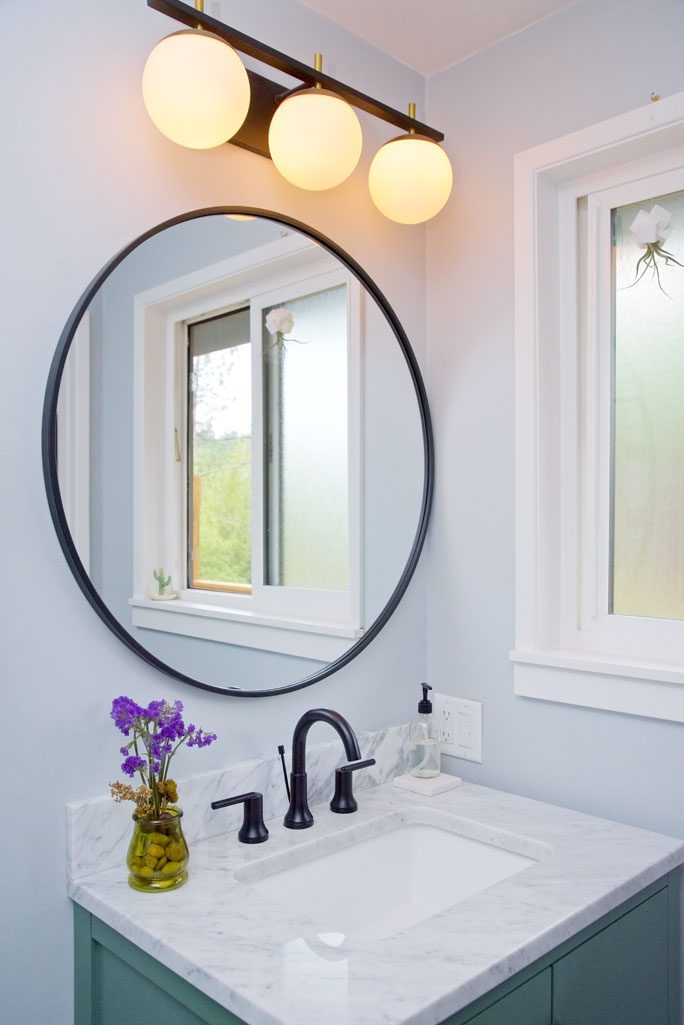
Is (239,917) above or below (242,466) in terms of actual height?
below

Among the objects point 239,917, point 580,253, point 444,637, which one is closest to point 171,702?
point 239,917

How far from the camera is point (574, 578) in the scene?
159 centimetres

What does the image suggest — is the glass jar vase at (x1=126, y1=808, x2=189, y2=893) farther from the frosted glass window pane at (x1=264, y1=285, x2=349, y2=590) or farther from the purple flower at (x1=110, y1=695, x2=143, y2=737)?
the frosted glass window pane at (x1=264, y1=285, x2=349, y2=590)

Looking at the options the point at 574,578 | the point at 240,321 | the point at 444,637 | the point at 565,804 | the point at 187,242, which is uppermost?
the point at 187,242

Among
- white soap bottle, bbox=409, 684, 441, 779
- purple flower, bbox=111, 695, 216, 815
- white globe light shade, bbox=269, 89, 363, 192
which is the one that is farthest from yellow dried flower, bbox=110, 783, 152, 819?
white globe light shade, bbox=269, 89, 363, 192

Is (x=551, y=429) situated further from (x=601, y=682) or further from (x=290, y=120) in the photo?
(x=290, y=120)

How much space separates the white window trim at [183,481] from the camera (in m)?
1.29

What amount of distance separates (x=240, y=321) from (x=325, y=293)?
0.23 metres

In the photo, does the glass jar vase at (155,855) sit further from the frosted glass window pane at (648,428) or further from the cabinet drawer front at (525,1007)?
the frosted glass window pane at (648,428)

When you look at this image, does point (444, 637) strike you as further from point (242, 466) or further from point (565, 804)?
point (242, 466)

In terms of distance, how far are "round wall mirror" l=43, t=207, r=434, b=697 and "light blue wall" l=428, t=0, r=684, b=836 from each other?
4.8 inches

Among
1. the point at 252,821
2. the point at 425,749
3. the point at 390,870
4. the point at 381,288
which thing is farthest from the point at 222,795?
the point at 381,288

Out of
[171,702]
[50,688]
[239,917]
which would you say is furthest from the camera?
[171,702]

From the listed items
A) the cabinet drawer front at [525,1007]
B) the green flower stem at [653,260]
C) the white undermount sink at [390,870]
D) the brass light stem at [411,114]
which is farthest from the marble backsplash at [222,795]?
the brass light stem at [411,114]
